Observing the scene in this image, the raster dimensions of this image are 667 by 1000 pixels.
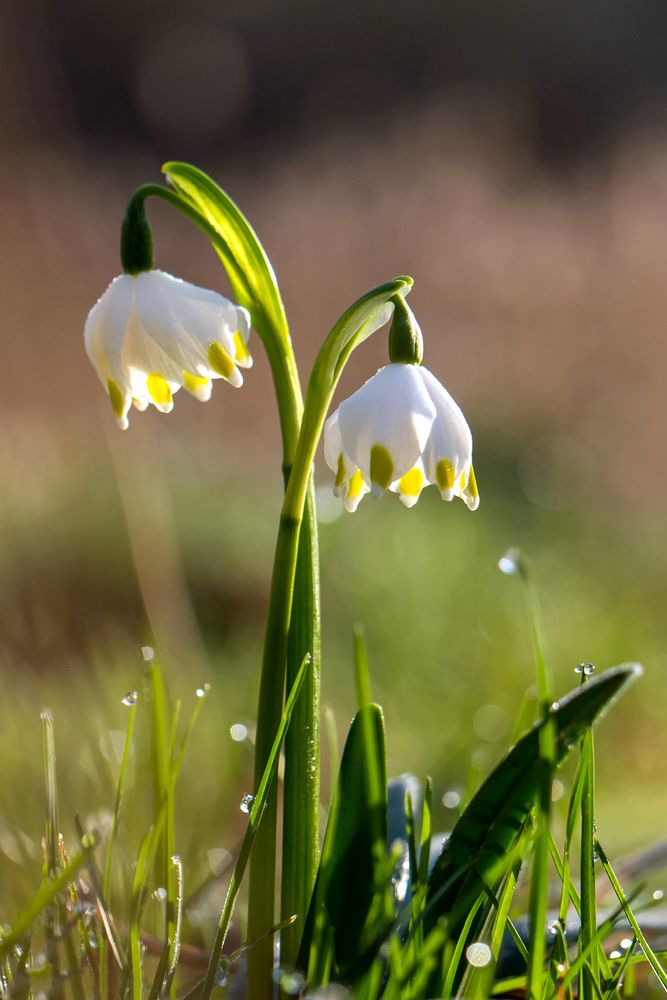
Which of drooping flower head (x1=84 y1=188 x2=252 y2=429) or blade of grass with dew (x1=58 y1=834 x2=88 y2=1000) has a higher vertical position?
drooping flower head (x1=84 y1=188 x2=252 y2=429)

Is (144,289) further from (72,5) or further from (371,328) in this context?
(72,5)

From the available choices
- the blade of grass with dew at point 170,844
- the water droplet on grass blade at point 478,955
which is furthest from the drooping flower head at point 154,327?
the water droplet on grass blade at point 478,955

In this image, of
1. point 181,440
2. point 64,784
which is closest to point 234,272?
point 64,784

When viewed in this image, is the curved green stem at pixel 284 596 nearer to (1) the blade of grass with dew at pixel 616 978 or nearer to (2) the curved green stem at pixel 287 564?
(2) the curved green stem at pixel 287 564

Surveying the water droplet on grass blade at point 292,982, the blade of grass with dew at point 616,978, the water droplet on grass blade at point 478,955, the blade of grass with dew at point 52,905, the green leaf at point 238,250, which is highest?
the green leaf at point 238,250

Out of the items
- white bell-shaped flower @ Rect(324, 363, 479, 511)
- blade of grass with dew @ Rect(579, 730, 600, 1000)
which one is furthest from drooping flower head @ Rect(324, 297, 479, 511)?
blade of grass with dew @ Rect(579, 730, 600, 1000)

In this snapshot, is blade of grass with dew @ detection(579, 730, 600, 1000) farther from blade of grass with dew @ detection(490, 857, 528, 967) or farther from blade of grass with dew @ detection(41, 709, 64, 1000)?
blade of grass with dew @ detection(41, 709, 64, 1000)

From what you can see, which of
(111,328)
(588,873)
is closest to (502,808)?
(588,873)
